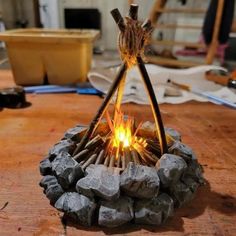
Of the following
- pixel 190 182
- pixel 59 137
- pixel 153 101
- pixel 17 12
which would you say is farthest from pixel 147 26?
pixel 17 12

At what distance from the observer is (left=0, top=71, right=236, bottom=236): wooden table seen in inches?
22.4

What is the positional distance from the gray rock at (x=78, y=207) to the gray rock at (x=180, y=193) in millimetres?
188

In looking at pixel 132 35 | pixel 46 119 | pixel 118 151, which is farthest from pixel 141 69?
pixel 46 119

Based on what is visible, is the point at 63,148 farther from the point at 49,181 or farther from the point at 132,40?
the point at 132,40

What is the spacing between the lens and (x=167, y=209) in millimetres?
565

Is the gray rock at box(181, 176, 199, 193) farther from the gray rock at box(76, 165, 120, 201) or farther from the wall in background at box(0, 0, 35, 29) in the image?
the wall in background at box(0, 0, 35, 29)

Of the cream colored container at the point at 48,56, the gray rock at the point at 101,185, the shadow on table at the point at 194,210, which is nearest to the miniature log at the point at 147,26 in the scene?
the gray rock at the point at 101,185

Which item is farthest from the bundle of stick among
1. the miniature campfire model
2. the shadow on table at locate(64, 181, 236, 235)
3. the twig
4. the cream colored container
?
the cream colored container

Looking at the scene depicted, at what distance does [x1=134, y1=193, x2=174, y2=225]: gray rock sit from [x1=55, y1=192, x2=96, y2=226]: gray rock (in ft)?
0.33

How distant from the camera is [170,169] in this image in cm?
58

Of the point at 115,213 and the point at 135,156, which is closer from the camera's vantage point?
the point at 115,213

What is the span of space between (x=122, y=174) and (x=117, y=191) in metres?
0.04

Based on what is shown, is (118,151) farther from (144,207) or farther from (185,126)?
(185,126)

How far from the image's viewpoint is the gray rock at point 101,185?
0.54 metres
